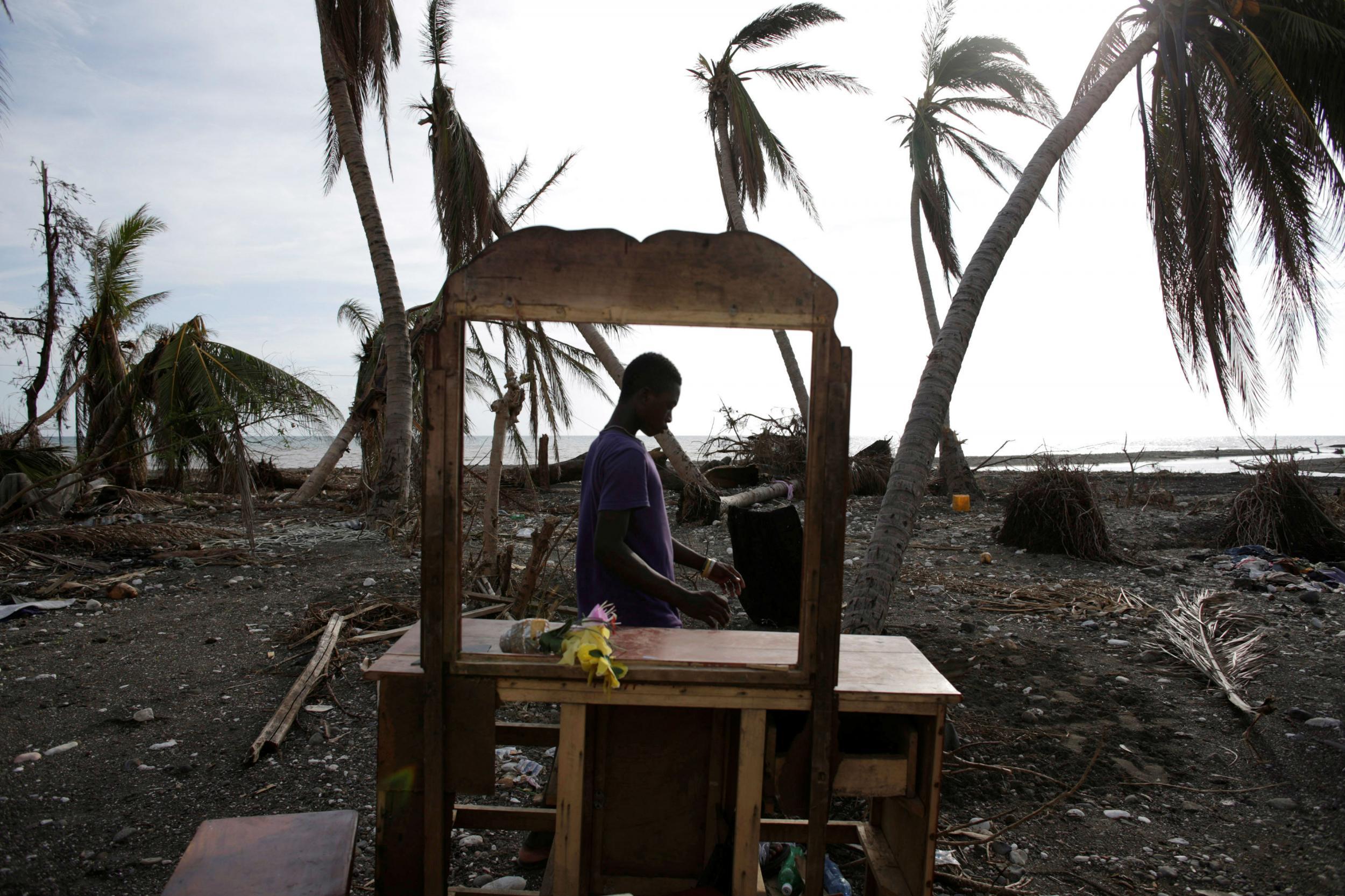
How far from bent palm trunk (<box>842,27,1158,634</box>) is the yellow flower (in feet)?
8.06

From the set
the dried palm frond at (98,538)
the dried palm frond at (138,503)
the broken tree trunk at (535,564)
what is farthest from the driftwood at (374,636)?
the dried palm frond at (138,503)

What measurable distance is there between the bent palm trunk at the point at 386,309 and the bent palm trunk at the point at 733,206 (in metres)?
5.31

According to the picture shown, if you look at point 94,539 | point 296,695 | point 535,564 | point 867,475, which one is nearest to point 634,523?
point 535,564

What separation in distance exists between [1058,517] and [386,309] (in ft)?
28.1

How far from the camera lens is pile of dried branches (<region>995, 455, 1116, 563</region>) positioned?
8367mm

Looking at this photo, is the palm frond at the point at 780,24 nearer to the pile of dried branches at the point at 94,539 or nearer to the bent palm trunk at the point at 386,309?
the bent palm trunk at the point at 386,309

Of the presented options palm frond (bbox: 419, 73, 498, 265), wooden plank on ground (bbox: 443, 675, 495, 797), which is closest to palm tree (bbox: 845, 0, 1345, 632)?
wooden plank on ground (bbox: 443, 675, 495, 797)

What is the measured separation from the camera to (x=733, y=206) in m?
12.7

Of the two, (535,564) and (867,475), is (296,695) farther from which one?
(867,475)

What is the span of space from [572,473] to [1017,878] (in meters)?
16.2

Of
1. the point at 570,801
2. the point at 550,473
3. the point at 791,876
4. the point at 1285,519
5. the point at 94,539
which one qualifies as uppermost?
the point at 1285,519

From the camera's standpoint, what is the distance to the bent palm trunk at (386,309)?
10047 millimetres

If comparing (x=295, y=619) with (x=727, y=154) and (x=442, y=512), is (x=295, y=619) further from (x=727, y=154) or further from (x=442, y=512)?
(x=727, y=154)

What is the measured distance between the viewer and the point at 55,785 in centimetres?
328
